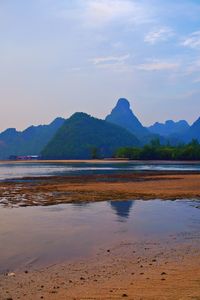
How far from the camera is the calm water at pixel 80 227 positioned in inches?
587

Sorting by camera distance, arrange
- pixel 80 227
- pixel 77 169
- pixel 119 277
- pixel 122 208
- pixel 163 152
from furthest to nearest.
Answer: pixel 163 152 → pixel 77 169 → pixel 122 208 → pixel 80 227 → pixel 119 277

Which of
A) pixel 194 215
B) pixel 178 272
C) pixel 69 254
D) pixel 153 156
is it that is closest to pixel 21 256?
pixel 69 254

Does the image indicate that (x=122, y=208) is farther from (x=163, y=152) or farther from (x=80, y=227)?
(x=163, y=152)

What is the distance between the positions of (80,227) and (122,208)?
7.37 metres

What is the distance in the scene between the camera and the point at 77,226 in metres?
20.7

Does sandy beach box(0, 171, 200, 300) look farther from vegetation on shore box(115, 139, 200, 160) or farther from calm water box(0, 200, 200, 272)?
vegetation on shore box(115, 139, 200, 160)

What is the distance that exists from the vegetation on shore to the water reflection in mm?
127340

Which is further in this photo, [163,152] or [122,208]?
[163,152]

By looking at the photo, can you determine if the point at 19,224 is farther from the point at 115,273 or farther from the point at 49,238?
the point at 115,273

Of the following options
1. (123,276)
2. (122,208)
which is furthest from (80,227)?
(123,276)

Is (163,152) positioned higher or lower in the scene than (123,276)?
higher

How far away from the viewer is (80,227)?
2034 centimetres

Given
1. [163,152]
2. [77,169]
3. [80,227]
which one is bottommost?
[80,227]

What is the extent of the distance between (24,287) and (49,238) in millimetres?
6817
